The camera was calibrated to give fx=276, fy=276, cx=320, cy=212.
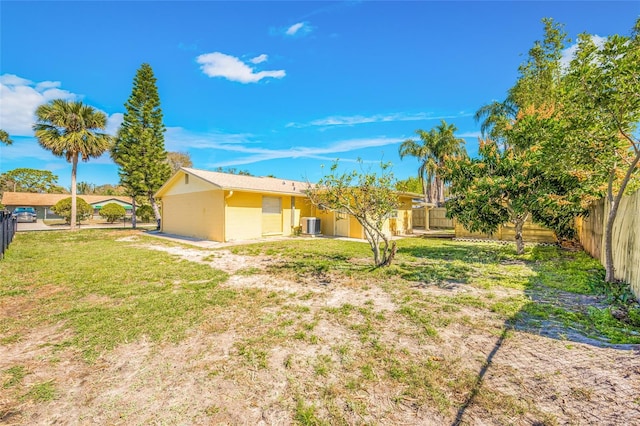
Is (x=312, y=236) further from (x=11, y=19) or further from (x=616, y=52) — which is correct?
(x=11, y=19)

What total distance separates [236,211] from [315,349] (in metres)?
11.0

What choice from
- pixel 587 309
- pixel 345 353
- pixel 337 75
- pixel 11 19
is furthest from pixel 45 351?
pixel 337 75

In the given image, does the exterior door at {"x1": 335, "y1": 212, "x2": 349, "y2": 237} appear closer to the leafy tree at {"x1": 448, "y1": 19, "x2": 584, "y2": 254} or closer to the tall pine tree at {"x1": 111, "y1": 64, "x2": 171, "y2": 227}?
the leafy tree at {"x1": 448, "y1": 19, "x2": 584, "y2": 254}

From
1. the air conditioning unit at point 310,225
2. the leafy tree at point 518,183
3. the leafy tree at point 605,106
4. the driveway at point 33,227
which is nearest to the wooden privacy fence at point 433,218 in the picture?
the air conditioning unit at point 310,225

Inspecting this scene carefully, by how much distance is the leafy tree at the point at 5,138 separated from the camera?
804 inches

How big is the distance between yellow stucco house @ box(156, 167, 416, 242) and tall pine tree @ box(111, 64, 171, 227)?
410 centimetres

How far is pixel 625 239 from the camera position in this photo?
550cm

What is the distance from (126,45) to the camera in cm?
1139

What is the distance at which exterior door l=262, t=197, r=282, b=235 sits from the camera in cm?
1484

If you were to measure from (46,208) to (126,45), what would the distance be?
1637 inches

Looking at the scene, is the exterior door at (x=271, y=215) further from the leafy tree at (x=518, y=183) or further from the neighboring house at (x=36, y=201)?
the neighboring house at (x=36, y=201)

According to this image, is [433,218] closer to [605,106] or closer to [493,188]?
[493,188]

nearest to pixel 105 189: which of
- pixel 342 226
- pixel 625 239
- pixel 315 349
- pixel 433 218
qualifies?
pixel 342 226

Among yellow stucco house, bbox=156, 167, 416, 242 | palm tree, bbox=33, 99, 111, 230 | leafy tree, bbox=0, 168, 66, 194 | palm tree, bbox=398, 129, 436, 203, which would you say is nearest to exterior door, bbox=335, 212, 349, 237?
yellow stucco house, bbox=156, 167, 416, 242
